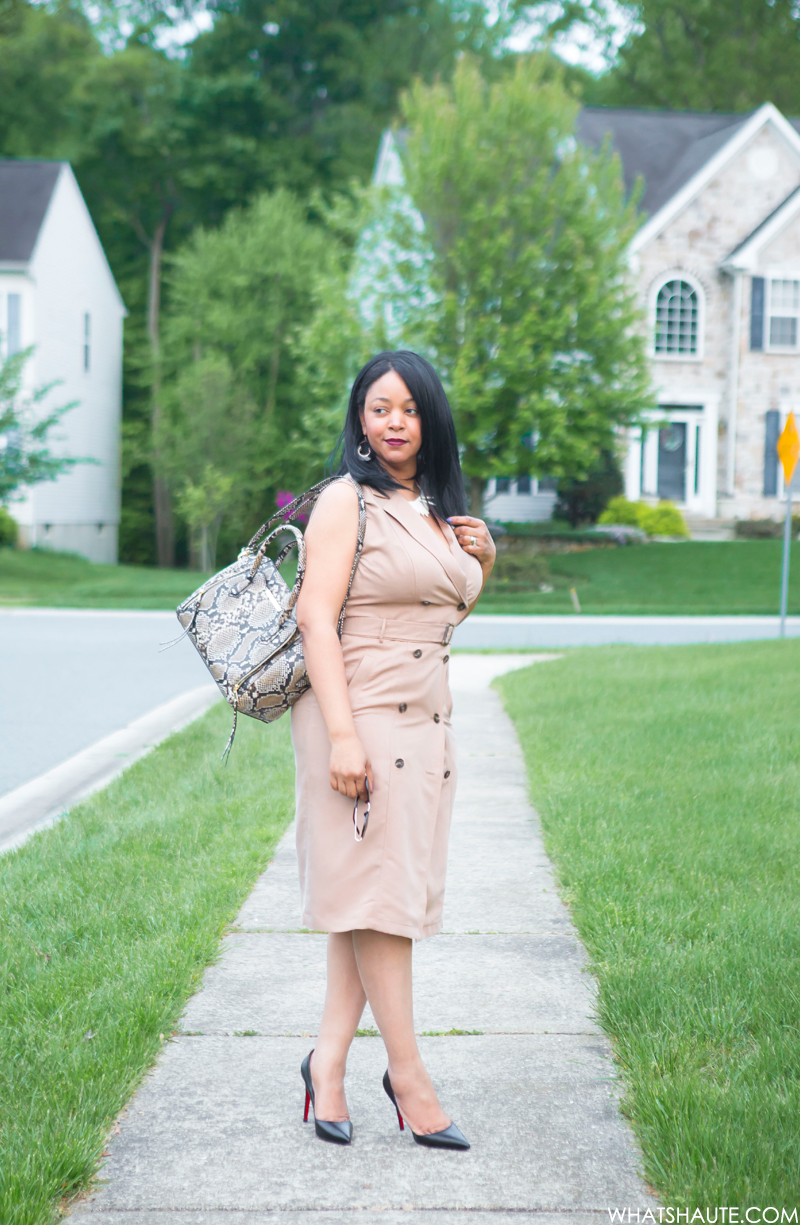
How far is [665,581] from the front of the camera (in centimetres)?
2420

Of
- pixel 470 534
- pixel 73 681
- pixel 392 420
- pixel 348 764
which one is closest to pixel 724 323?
pixel 73 681

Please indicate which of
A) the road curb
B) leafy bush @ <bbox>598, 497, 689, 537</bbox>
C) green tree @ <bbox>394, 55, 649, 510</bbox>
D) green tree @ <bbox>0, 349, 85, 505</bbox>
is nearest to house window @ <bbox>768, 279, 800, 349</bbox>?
leafy bush @ <bbox>598, 497, 689, 537</bbox>

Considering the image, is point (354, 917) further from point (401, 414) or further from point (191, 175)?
point (191, 175)

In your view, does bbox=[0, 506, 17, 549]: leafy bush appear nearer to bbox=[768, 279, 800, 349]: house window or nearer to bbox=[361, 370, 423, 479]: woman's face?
bbox=[768, 279, 800, 349]: house window

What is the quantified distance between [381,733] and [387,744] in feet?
0.10

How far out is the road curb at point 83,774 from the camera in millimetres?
6406

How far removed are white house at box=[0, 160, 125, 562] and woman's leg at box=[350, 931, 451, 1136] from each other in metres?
24.3

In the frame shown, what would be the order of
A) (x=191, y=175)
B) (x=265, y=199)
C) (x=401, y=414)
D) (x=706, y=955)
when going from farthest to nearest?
(x=191, y=175)
(x=265, y=199)
(x=706, y=955)
(x=401, y=414)

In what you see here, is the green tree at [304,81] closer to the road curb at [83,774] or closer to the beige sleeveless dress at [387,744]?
the road curb at [83,774]

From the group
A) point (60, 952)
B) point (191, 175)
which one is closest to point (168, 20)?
point (191, 175)

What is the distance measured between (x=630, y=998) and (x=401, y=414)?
6.35 feet

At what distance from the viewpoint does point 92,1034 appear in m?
3.38

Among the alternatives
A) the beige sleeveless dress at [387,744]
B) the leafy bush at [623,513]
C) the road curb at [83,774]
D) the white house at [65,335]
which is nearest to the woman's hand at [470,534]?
the beige sleeveless dress at [387,744]

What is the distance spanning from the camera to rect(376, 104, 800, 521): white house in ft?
97.8
